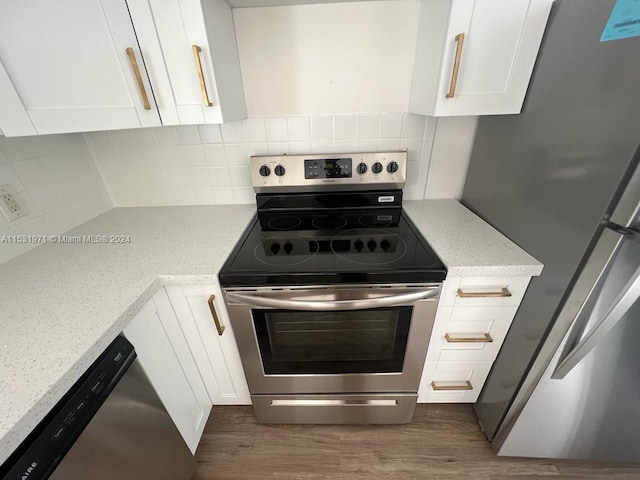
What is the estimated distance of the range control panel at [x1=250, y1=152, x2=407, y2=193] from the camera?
1.26 metres

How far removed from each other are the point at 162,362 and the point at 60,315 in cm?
34

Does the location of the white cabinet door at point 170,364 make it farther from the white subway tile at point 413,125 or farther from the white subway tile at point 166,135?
the white subway tile at point 413,125

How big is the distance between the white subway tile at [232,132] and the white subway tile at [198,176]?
0.22 meters

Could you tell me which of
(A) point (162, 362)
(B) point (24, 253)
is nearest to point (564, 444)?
(A) point (162, 362)

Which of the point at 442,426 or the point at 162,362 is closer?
the point at 162,362

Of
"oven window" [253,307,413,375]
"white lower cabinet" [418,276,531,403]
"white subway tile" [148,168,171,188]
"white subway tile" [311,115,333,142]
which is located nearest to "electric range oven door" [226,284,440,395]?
"oven window" [253,307,413,375]

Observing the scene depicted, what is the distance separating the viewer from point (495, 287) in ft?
3.18

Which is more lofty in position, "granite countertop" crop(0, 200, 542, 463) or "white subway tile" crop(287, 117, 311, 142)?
"white subway tile" crop(287, 117, 311, 142)

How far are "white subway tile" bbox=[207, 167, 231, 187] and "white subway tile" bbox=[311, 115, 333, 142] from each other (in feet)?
1.67

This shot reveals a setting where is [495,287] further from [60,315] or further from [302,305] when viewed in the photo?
[60,315]

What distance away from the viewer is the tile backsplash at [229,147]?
1290 millimetres

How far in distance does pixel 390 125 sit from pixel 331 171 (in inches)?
14.8

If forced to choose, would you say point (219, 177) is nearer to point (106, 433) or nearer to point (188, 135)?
point (188, 135)

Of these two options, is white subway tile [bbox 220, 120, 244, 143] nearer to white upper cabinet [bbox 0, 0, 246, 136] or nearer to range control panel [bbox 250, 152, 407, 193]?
range control panel [bbox 250, 152, 407, 193]
